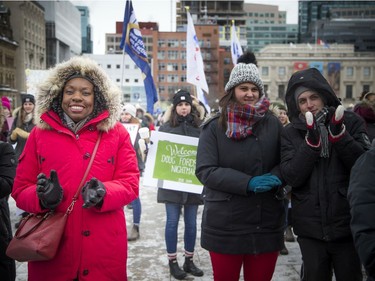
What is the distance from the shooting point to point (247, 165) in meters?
2.92

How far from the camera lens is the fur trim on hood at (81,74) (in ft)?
8.94

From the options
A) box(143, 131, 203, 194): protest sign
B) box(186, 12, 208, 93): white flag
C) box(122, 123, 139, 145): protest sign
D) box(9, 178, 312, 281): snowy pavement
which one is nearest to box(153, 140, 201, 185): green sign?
box(143, 131, 203, 194): protest sign

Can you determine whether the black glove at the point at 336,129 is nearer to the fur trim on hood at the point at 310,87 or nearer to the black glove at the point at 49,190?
the fur trim on hood at the point at 310,87

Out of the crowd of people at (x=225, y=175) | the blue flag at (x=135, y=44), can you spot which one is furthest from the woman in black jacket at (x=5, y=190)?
the blue flag at (x=135, y=44)

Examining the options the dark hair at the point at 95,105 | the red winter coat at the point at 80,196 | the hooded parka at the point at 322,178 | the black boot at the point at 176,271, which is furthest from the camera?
the black boot at the point at 176,271

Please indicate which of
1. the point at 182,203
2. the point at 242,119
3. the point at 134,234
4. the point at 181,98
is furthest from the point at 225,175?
the point at 134,234

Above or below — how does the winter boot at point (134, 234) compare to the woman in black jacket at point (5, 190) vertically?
below

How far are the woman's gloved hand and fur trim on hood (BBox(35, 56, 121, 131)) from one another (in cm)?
107

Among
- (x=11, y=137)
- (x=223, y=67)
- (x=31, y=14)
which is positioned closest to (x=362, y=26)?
(x=223, y=67)

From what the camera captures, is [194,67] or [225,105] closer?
[225,105]

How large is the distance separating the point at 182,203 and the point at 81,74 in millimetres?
2352

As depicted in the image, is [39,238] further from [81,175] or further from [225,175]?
[225,175]

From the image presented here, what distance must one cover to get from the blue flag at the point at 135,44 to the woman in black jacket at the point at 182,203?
320 cm

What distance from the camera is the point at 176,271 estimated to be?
14.9 feet
